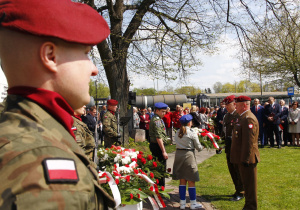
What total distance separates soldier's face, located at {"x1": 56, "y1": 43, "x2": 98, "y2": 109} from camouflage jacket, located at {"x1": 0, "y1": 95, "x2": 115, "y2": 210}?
0.40 ft

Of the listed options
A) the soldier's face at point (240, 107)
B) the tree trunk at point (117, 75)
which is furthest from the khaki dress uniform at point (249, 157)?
the tree trunk at point (117, 75)

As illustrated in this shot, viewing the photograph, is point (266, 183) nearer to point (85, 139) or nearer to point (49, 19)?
point (85, 139)

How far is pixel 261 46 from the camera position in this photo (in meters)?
13.2

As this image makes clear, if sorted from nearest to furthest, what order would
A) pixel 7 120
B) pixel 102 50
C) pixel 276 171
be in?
pixel 7 120, pixel 276 171, pixel 102 50

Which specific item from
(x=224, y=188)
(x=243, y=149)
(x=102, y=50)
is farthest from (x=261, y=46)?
(x=243, y=149)

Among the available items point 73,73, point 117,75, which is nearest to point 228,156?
point 117,75

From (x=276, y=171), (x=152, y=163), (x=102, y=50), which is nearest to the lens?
(x=152, y=163)

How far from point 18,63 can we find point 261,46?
13.5m

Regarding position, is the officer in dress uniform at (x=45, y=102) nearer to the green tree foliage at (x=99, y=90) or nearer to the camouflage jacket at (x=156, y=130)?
the camouflage jacket at (x=156, y=130)

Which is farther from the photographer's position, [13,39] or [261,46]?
[261,46]

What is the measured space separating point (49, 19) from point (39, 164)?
0.47 metres

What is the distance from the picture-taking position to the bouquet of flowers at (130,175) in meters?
3.39

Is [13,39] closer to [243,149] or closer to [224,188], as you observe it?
[243,149]

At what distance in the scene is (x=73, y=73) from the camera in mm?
1090
